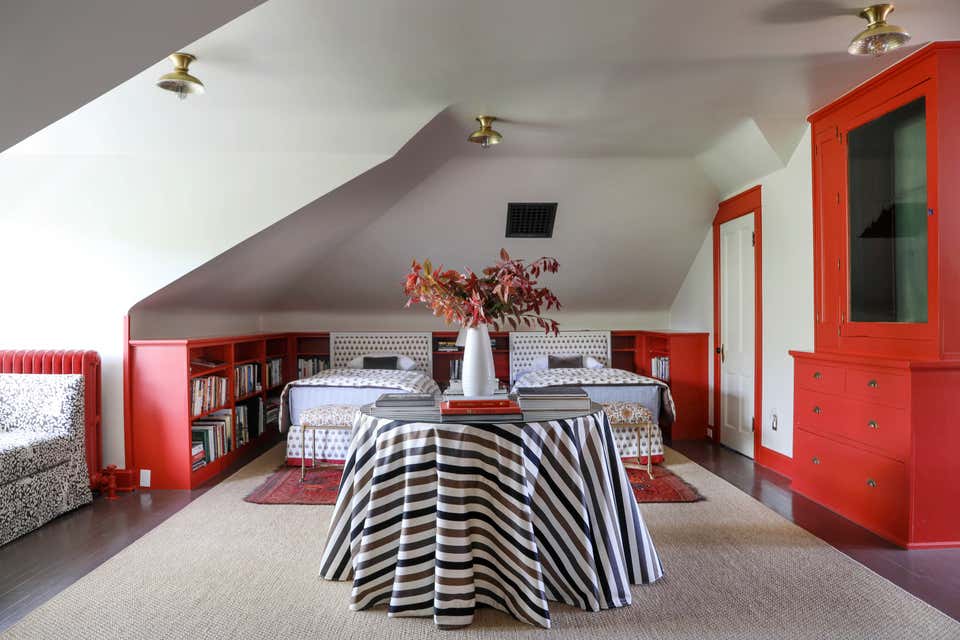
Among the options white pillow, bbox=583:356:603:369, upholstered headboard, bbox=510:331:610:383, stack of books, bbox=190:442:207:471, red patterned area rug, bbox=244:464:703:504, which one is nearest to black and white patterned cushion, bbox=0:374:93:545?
stack of books, bbox=190:442:207:471

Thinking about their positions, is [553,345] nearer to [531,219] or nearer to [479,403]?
[531,219]

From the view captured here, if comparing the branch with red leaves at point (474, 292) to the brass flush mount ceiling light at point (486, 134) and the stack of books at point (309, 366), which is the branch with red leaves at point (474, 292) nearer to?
the brass flush mount ceiling light at point (486, 134)

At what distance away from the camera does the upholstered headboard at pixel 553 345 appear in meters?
6.25

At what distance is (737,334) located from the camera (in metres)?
4.94

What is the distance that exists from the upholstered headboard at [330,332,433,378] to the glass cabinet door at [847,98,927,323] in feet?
13.2

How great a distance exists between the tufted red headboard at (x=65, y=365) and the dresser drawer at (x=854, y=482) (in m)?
4.66

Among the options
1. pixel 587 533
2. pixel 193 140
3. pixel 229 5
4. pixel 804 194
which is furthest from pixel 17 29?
pixel 804 194

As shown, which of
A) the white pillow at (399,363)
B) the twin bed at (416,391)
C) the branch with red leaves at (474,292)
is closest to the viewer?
the branch with red leaves at (474,292)

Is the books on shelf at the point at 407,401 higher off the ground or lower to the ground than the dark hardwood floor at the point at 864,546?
higher

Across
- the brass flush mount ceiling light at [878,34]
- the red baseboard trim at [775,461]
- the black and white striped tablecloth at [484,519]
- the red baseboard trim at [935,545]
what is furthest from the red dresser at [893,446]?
the black and white striped tablecloth at [484,519]

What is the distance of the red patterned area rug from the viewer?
145 inches

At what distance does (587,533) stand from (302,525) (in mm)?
1799

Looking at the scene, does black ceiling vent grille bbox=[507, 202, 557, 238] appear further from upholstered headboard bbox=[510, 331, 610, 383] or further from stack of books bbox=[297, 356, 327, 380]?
stack of books bbox=[297, 356, 327, 380]

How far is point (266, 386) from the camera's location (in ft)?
18.0
